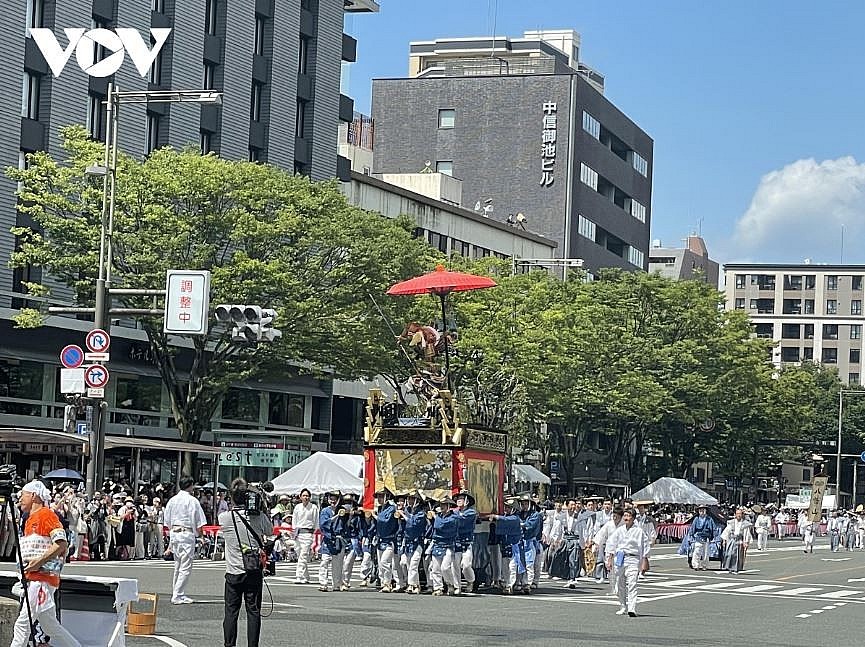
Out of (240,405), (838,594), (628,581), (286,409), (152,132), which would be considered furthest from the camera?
(286,409)

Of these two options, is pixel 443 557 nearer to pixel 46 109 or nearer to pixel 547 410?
pixel 46 109

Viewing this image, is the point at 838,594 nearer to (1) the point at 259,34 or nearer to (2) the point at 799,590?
(2) the point at 799,590

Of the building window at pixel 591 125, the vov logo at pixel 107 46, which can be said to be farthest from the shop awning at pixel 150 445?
the building window at pixel 591 125

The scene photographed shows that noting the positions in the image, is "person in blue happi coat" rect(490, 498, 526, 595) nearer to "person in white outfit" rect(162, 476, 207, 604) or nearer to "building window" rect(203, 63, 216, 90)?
"person in white outfit" rect(162, 476, 207, 604)

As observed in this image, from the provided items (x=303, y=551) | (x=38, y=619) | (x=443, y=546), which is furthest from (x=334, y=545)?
(x=38, y=619)

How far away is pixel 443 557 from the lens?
2597cm

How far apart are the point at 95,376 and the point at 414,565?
714cm

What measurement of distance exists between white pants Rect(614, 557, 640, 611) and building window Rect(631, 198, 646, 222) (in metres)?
78.1

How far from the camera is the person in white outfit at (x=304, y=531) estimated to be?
28.3 meters

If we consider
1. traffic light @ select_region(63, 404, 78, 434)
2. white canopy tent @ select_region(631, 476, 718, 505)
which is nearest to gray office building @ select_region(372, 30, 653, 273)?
white canopy tent @ select_region(631, 476, 718, 505)

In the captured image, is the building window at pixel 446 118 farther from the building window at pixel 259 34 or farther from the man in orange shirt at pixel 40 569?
the man in orange shirt at pixel 40 569

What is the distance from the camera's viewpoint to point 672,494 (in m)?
59.6

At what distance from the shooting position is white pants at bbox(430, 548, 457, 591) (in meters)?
25.9

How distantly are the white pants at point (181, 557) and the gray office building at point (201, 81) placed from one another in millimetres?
17737
